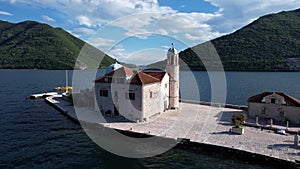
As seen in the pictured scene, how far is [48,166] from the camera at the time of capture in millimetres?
19156

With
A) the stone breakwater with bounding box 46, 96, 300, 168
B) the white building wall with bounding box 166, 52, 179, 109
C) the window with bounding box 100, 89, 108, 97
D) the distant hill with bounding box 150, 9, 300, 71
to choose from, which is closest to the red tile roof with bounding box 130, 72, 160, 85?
the window with bounding box 100, 89, 108, 97

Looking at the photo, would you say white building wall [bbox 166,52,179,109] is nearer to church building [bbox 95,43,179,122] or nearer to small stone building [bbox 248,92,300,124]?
church building [bbox 95,43,179,122]

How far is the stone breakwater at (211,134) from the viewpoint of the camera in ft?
65.3

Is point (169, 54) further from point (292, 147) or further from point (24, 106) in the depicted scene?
point (24, 106)

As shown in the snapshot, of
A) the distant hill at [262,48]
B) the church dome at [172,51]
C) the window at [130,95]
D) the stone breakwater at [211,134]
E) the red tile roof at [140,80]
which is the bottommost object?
the stone breakwater at [211,134]

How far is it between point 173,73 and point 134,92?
1024 centimetres

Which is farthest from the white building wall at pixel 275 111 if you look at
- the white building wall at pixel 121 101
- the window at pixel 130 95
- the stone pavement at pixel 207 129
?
the window at pixel 130 95

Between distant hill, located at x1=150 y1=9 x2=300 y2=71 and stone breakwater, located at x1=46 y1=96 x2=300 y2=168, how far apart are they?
438 feet

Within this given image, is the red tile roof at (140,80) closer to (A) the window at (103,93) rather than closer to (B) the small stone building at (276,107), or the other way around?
(A) the window at (103,93)

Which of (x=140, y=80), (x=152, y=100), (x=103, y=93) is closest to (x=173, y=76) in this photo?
(x=152, y=100)

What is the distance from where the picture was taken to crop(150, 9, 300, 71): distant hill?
513 ft

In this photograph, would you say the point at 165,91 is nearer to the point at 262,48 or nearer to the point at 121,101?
the point at 121,101

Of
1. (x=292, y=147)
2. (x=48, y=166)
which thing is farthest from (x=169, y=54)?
(x=48, y=166)

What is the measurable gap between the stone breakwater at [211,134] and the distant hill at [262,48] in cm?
13349
